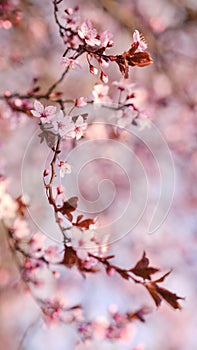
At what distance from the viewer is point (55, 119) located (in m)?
1.63

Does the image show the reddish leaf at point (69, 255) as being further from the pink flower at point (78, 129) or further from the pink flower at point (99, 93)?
the pink flower at point (99, 93)

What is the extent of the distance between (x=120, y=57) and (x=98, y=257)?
27.2 inches

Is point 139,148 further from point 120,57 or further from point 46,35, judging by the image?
point 120,57

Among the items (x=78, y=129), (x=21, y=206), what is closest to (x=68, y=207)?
(x=78, y=129)

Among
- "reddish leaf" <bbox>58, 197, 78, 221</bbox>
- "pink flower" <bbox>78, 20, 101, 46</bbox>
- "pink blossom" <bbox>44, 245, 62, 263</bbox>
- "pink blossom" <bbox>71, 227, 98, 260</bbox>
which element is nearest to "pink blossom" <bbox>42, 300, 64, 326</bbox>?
"pink blossom" <bbox>44, 245, 62, 263</bbox>

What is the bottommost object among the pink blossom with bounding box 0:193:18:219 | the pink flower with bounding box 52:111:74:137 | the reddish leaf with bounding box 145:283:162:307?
the reddish leaf with bounding box 145:283:162:307

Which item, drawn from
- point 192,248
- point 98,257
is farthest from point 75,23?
point 192,248

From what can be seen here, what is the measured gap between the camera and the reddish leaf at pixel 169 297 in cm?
168

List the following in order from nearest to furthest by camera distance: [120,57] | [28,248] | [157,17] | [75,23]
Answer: [120,57], [75,23], [28,248], [157,17]

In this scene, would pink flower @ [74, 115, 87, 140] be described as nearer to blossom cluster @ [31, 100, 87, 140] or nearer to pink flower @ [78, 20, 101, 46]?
blossom cluster @ [31, 100, 87, 140]

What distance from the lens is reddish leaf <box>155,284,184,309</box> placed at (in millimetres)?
1678

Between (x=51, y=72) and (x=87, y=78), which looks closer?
(x=51, y=72)

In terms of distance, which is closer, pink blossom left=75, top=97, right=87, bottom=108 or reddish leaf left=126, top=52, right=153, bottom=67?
reddish leaf left=126, top=52, right=153, bottom=67

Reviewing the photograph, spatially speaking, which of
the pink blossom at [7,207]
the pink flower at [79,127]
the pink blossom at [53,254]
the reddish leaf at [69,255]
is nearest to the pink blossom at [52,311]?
the pink blossom at [53,254]
